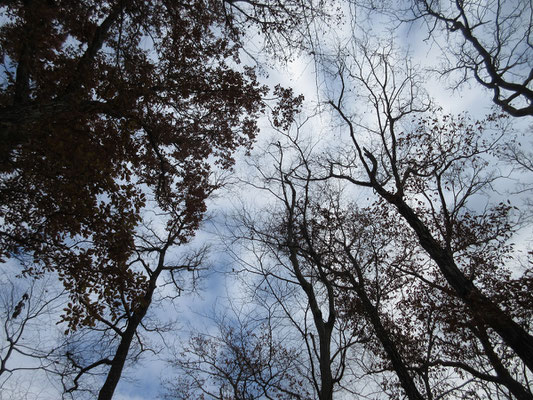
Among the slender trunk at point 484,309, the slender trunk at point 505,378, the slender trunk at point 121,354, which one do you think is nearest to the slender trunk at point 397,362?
the slender trunk at point 484,309

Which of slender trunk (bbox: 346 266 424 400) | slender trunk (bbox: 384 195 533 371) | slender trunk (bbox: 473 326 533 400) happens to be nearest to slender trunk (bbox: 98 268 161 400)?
slender trunk (bbox: 346 266 424 400)

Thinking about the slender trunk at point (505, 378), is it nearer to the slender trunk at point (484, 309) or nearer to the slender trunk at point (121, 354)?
the slender trunk at point (484, 309)

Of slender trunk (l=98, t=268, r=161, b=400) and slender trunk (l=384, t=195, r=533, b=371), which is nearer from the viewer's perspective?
slender trunk (l=384, t=195, r=533, b=371)

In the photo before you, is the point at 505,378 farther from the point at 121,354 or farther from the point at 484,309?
the point at 121,354

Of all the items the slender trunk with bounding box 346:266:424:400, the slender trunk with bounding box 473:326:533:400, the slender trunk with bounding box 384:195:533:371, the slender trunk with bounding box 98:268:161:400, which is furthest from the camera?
the slender trunk with bounding box 98:268:161:400

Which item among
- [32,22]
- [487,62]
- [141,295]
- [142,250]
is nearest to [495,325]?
[141,295]

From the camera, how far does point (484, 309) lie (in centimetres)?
553

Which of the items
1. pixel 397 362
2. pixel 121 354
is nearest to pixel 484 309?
pixel 397 362

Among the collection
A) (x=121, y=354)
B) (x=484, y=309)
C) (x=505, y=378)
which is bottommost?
(x=121, y=354)

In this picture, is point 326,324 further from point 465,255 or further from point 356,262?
point 465,255

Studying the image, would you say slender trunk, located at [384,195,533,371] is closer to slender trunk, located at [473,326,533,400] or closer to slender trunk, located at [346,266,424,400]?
slender trunk, located at [473,326,533,400]

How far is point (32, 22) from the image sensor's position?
4703 mm

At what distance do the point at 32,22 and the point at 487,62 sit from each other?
12.3 m

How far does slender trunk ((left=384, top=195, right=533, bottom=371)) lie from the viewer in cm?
517
